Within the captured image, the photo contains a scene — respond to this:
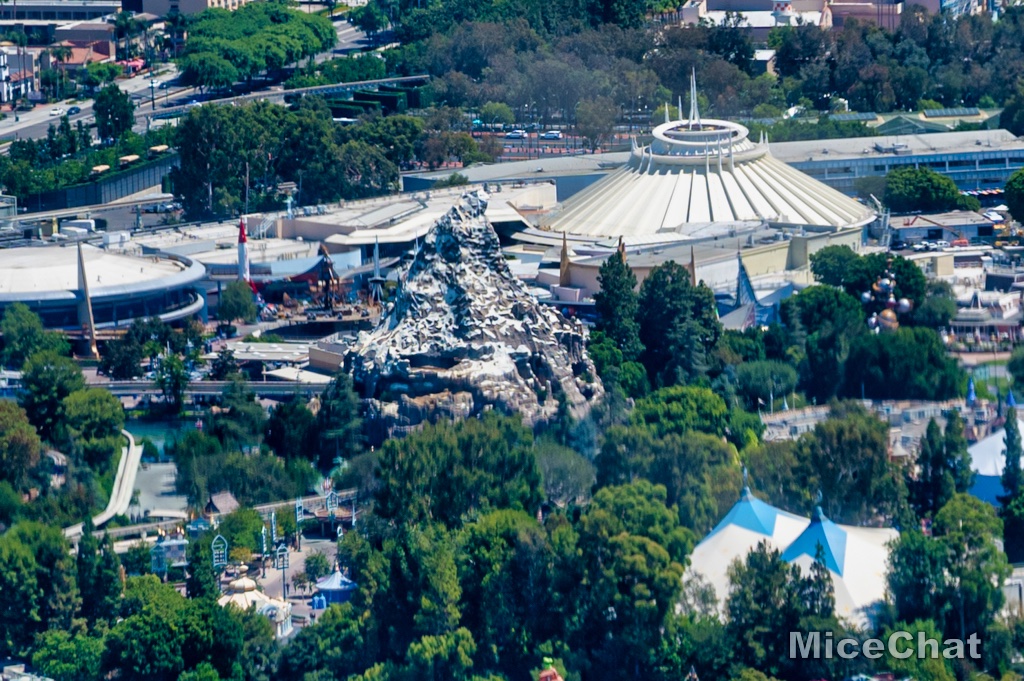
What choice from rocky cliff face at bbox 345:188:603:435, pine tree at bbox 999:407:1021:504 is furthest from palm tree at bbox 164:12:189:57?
pine tree at bbox 999:407:1021:504

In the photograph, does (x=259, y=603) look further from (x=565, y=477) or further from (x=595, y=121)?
(x=595, y=121)

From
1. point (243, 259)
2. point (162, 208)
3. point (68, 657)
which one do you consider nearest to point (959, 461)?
point (68, 657)

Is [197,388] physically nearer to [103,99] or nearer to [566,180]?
[566,180]

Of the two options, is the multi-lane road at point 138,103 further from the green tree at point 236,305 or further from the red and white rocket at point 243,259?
the green tree at point 236,305

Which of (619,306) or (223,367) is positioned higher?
(619,306)

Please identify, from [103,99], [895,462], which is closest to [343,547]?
[895,462]

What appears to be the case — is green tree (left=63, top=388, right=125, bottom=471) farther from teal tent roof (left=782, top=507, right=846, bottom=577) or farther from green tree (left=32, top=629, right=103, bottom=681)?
teal tent roof (left=782, top=507, right=846, bottom=577)
